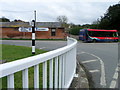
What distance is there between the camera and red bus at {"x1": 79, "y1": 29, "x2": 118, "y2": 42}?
1169 inches

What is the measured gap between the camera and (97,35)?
3020 cm

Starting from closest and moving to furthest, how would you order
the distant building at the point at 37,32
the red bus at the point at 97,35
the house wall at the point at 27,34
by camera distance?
1. the red bus at the point at 97,35
2. the distant building at the point at 37,32
3. the house wall at the point at 27,34

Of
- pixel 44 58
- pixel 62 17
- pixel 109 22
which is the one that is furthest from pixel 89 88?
pixel 62 17

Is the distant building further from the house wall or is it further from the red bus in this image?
the red bus

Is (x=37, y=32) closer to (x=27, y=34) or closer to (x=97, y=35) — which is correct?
(x=27, y=34)

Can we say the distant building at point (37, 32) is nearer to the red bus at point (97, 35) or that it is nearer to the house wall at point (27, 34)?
the house wall at point (27, 34)

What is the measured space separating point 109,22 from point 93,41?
57.6 feet

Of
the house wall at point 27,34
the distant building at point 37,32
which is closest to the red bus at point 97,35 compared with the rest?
the house wall at point 27,34

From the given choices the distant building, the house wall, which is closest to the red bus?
the house wall

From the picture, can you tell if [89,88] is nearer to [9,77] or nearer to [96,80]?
[96,80]

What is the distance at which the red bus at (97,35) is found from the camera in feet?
97.4

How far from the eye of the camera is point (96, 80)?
5.19m

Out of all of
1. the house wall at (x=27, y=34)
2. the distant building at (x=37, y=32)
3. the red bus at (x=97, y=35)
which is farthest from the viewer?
the house wall at (x=27, y=34)

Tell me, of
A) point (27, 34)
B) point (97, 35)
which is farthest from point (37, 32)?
point (97, 35)
